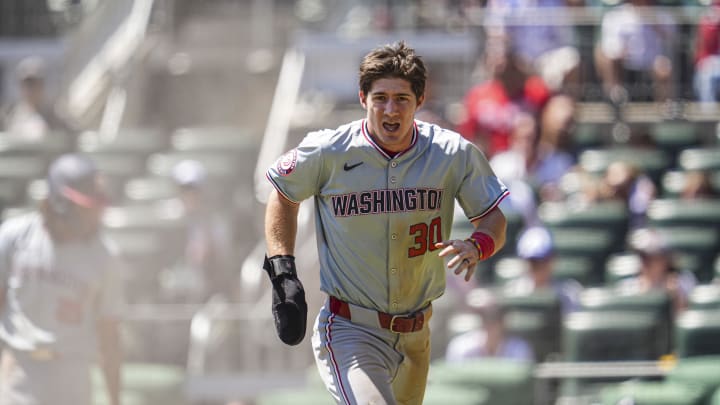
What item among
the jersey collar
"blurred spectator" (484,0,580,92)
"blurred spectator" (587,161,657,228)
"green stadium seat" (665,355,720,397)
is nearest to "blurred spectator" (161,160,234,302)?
"blurred spectator" (587,161,657,228)

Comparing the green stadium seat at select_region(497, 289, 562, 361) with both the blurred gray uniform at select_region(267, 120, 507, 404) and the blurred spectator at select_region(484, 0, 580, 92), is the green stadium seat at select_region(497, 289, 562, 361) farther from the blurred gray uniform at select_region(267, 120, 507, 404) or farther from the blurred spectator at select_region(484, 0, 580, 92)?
the blurred spectator at select_region(484, 0, 580, 92)

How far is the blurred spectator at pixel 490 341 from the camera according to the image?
8.96 m

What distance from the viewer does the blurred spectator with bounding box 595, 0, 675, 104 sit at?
12578mm

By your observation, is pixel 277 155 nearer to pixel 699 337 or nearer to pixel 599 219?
pixel 599 219

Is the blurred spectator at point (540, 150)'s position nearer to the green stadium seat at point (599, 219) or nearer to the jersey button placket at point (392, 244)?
the green stadium seat at point (599, 219)

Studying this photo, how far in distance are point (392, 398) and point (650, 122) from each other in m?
7.36

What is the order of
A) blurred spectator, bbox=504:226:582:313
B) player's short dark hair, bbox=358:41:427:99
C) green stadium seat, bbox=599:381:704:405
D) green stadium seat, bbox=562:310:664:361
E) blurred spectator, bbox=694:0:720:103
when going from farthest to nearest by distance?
blurred spectator, bbox=694:0:720:103
blurred spectator, bbox=504:226:582:313
green stadium seat, bbox=562:310:664:361
green stadium seat, bbox=599:381:704:405
player's short dark hair, bbox=358:41:427:99

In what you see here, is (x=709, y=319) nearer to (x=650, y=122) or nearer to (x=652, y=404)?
(x=652, y=404)

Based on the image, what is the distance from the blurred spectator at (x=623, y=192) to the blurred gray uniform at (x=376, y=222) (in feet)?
17.6

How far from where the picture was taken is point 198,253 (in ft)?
35.2

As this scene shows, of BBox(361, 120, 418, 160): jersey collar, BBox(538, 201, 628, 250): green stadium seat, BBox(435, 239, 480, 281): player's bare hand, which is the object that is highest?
BBox(361, 120, 418, 160): jersey collar

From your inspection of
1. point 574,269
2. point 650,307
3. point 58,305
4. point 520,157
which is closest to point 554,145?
point 520,157

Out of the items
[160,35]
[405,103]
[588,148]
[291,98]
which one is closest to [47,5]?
[160,35]

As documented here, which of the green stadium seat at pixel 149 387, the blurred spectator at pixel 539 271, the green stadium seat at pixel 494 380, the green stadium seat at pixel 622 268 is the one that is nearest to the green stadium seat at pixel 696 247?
the green stadium seat at pixel 622 268
